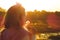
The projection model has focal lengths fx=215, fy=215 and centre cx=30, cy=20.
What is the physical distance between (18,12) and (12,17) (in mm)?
102

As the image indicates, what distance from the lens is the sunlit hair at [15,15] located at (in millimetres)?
2752

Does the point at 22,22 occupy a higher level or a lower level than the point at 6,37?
higher

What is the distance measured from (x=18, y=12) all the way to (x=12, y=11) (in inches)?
3.3

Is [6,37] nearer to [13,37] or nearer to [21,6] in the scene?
[13,37]

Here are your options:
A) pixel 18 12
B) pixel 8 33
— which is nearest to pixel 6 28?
pixel 8 33

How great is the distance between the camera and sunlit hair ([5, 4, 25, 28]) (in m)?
2.75

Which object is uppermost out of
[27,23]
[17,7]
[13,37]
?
[17,7]

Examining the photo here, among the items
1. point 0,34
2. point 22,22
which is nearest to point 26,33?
point 22,22

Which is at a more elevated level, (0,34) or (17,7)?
(17,7)

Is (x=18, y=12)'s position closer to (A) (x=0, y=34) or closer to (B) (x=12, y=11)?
(B) (x=12, y=11)

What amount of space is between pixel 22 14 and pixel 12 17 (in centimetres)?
14

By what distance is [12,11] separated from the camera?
2789mm

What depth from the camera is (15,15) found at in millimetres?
2771

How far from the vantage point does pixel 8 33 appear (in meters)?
2.76
